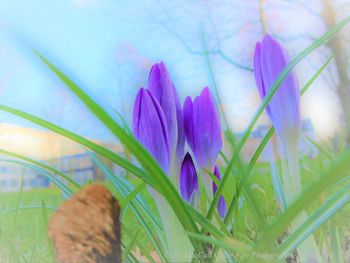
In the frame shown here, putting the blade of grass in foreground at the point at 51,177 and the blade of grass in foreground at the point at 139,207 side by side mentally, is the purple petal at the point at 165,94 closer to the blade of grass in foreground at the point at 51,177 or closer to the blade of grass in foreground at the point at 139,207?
the blade of grass in foreground at the point at 139,207

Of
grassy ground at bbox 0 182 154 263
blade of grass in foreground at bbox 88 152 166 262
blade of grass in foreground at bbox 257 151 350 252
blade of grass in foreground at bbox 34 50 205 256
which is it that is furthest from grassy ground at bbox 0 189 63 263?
blade of grass in foreground at bbox 257 151 350 252

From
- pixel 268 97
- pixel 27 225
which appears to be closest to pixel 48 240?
pixel 27 225

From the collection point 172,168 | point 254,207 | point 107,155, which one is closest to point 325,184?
point 254,207

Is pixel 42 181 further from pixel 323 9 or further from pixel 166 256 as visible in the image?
pixel 323 9

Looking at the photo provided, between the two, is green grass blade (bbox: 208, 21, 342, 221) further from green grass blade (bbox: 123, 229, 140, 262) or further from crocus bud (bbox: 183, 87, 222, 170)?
green grass blade (bbox: 123, 229, 140, 262)

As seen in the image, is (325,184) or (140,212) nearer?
(325,184)

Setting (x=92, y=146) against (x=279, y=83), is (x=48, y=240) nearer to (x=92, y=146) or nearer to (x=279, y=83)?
(x=92, y=146)

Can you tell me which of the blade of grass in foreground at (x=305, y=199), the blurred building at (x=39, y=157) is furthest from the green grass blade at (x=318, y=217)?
the blurred building at (x=39, y=157)
